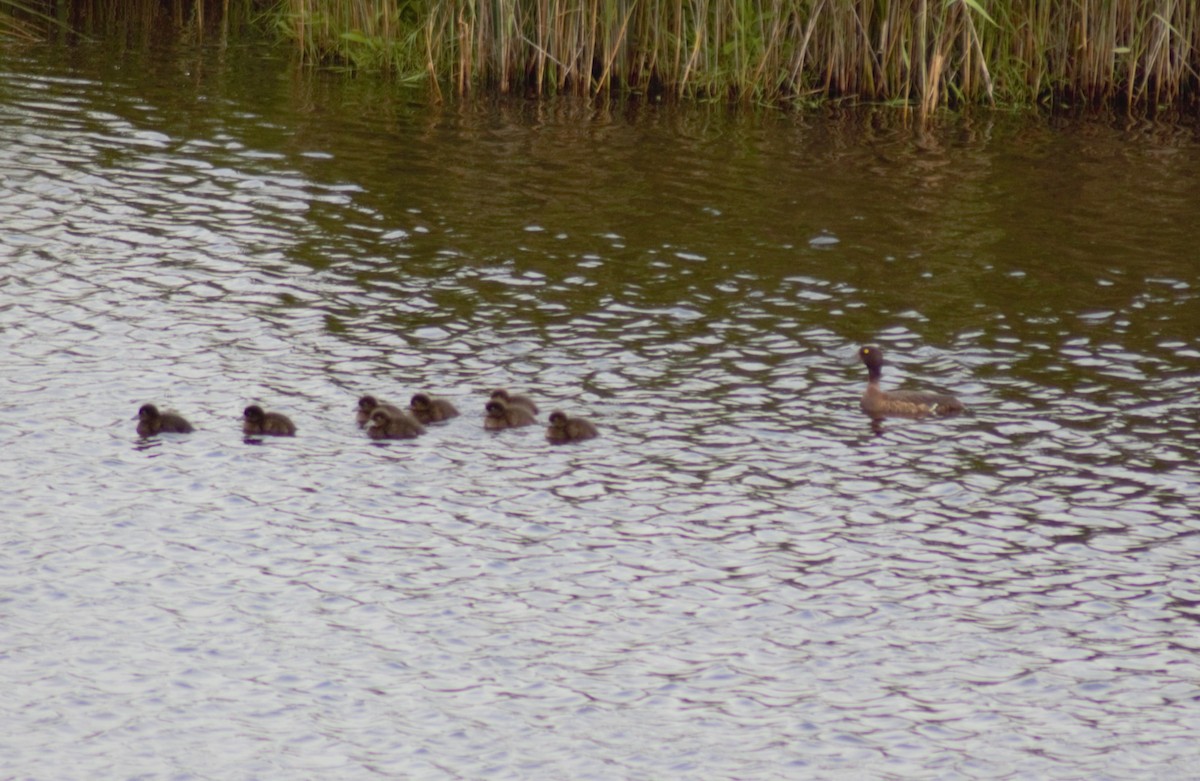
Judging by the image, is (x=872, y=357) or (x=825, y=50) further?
(x=825, y=50)

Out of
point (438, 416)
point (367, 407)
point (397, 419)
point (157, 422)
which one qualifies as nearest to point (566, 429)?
point (438, 416)

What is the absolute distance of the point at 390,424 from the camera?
13.9m

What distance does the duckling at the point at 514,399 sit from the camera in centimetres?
1430

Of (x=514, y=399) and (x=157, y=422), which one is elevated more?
(x=514, y=399)

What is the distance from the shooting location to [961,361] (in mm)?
16328

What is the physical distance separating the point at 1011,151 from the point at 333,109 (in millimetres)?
10027

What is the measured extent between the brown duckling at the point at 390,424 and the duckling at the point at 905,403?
3.90m

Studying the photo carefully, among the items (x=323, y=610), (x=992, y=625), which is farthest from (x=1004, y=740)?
(x=323, y=610)

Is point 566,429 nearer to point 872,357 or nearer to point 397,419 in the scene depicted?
point 397,419

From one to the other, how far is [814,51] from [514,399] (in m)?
13.8

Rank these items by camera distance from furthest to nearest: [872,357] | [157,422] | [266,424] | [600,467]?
[872,357] → [266,424] → [157,422] → [600,467]

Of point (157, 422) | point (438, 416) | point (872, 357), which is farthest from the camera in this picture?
point (872, 357)

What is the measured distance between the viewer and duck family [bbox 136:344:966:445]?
Answer: 13930 mm

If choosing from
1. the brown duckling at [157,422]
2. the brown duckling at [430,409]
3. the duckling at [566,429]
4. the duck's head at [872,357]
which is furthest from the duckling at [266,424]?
the duck's head at [872,357]
